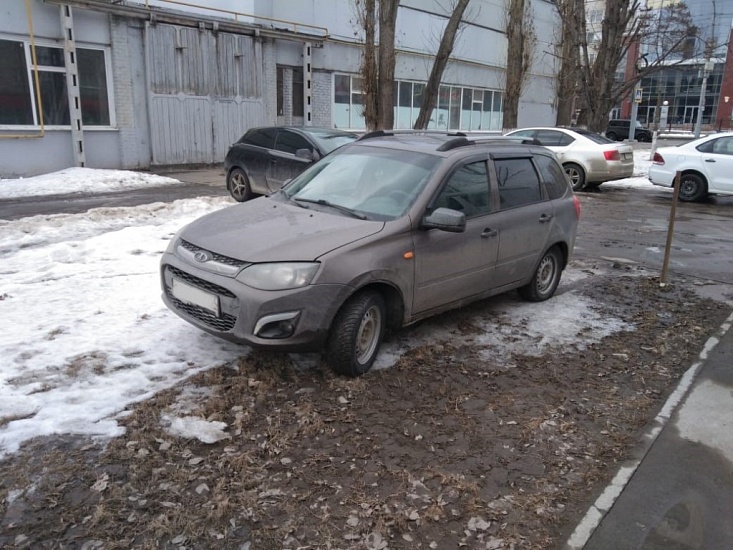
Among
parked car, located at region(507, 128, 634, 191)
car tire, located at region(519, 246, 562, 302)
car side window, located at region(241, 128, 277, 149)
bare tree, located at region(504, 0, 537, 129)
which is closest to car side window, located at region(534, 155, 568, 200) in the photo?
car tire, located at region(519, 246, 562, 302)

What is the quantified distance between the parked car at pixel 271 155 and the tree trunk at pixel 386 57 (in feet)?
12.6

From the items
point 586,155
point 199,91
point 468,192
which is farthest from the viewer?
point 199,91

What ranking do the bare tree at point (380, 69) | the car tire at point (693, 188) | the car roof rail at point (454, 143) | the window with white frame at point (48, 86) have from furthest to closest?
1. the bare tree at point (380, 69)
2. the window with white frame at point (48, 86)
3. the car tire at point (693, 188)
4. the car roof rail at point (454, 143)

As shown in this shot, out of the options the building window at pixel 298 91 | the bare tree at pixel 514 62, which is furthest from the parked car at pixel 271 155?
the bare tree at pixel 514 62

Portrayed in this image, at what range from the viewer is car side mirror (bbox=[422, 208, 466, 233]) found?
14.4 feet

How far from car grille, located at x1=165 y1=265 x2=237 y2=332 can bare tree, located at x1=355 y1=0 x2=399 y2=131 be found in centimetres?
1185

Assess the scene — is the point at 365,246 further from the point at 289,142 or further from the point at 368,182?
the point at 289,142

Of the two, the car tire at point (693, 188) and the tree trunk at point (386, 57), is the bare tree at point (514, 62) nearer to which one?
the tree trunk at point (386, 57)

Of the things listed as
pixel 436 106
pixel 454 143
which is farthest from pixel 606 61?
pixel 454 143

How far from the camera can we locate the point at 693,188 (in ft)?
46.2

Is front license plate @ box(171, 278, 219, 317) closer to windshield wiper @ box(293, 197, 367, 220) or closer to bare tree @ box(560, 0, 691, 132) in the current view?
windshield wiper @ box(293, 197, 367, 220)

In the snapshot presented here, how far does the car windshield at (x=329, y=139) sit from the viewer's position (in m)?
11.1

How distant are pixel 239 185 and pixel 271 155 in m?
1.12

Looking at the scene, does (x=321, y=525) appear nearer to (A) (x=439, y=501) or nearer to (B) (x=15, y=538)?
(A) (x=439, y=501)
